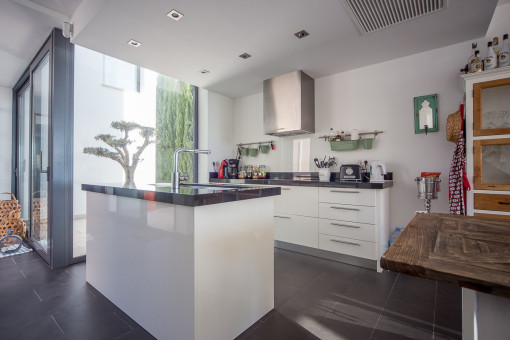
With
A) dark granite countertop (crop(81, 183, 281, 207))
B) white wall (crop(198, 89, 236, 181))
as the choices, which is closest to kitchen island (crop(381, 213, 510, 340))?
dark granite countertop (crop(81, 183, 281, 207))

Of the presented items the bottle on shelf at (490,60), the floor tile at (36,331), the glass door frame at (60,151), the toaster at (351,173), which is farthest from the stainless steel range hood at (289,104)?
the floor tile at (36,331)

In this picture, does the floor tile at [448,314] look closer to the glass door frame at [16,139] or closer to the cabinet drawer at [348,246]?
the cabinet drawer at [348,246]

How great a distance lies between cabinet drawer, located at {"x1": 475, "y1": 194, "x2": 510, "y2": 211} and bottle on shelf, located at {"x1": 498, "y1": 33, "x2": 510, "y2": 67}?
111 centimetres

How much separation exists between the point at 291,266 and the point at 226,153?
2.38 metres

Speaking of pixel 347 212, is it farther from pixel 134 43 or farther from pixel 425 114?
pixel 134 43

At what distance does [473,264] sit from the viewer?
0.50m

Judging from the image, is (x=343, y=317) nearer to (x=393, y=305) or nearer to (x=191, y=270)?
(x=393, y=305)

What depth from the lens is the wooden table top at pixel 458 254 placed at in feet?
1.46

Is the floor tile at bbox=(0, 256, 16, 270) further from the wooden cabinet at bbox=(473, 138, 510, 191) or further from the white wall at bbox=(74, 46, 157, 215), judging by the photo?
the wooden cabinet at bbox=(473, 138, 510, 191)

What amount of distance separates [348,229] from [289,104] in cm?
178

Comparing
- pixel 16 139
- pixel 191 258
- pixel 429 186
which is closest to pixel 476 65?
pixel 429 186

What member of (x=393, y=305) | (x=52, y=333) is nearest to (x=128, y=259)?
(x=52, y=333)

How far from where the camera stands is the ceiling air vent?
75.7 inches

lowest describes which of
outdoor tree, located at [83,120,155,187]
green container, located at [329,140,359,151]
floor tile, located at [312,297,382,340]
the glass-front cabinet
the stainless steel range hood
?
floor tile, located at [312,297,382,340]
